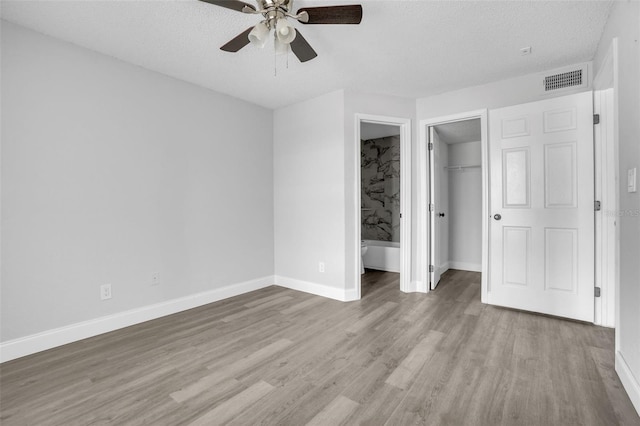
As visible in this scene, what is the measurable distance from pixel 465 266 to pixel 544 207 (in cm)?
237

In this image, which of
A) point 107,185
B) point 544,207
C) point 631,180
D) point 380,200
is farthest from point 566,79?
point 107,185

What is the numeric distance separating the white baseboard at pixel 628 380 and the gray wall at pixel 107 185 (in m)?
3.46

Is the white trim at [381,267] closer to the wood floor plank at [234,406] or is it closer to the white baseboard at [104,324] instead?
the white baseboard at [104,324]

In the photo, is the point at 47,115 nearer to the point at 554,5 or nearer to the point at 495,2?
the point at 495,2

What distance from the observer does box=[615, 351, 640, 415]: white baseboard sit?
5.22ft

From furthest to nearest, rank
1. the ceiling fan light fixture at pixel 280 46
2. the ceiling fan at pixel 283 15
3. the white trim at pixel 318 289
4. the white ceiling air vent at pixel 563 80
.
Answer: the white trim at pixel 318 289 < the white ceiling air vent at pixel 563 80 < the ceiling fan light fixture at pixel 280 46 < the ceiling fan at pixel 283 15

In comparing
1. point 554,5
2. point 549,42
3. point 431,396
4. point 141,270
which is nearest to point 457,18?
point 554,5

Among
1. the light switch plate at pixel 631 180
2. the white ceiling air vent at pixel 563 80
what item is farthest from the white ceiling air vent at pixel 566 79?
the light switch plate at pixel 631 180

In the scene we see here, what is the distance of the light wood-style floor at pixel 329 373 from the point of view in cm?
158

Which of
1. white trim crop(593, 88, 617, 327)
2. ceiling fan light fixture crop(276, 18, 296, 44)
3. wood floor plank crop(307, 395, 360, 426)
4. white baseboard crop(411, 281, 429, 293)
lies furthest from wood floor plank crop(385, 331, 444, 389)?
ceiling fan light fixture crop(276, 18, 296, 44)

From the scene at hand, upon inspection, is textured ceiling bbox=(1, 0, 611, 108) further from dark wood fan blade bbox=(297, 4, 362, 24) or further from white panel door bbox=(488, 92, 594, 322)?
white panel door bbox=(488, 92, 594, 322)

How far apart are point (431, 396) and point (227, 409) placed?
1151mm

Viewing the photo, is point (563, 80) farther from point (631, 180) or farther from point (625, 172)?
point (631, 180)

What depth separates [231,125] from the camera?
368cm
